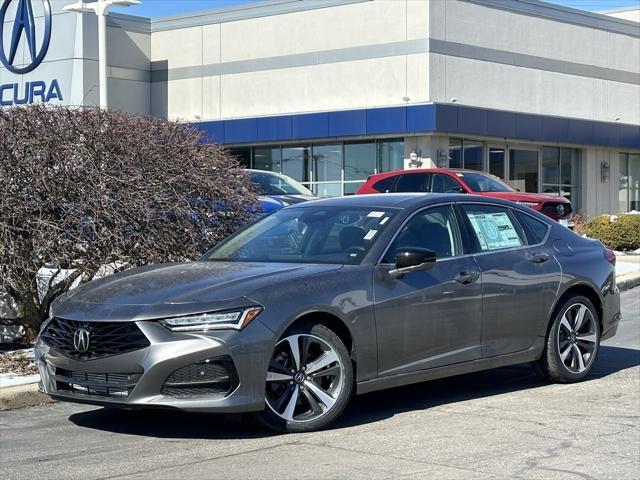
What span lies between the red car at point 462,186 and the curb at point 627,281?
241 cm

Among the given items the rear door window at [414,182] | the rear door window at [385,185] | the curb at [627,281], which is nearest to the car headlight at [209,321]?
the curb at [627,281]

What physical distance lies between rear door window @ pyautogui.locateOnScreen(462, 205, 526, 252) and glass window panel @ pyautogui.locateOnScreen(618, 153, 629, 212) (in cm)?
3071

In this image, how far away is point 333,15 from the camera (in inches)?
1266

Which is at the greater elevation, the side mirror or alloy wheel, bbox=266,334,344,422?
the side mirror

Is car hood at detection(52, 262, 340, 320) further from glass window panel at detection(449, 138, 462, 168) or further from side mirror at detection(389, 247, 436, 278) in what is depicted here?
glass window panel at detection(449, 138, 462, 168)

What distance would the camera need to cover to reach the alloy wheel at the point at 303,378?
22.0 ft

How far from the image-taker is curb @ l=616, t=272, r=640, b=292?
15750 mm

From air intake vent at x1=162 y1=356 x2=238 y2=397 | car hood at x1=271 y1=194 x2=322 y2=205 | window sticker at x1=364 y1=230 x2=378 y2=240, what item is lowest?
air intake vent at x1=162 y1=356 x2=238 y2=397

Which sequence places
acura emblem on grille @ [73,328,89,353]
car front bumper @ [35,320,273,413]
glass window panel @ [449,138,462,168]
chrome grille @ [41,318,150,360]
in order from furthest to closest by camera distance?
glass window panel @ [449,138,462,168], acura emblem on grille @ [73,328,89,353], chrome grille @ [41,318,150,360], car front bumper @ [35,320,273,413]

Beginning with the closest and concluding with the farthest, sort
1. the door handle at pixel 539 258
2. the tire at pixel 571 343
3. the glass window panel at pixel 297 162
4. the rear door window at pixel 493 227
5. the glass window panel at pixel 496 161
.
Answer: the rear door window at pixel 493 227 < the door handle at pixel 539 258 < the tire at pixel 571 343 < the glass window panel at pixel 496 161 < the glass window panel at pixel 297 162

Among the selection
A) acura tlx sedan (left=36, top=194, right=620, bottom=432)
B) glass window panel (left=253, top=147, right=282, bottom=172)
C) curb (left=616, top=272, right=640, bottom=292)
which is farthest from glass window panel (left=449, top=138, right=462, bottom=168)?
acura tlx sedan (left=36, top=194, right=620, bottom=432)

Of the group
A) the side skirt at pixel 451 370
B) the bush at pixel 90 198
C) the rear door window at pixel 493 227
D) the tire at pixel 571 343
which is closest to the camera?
the side skirt at pixel 451 370

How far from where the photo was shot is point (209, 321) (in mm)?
6469

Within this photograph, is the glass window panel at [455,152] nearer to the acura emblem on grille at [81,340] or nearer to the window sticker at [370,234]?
the window sticker at [370,234]
